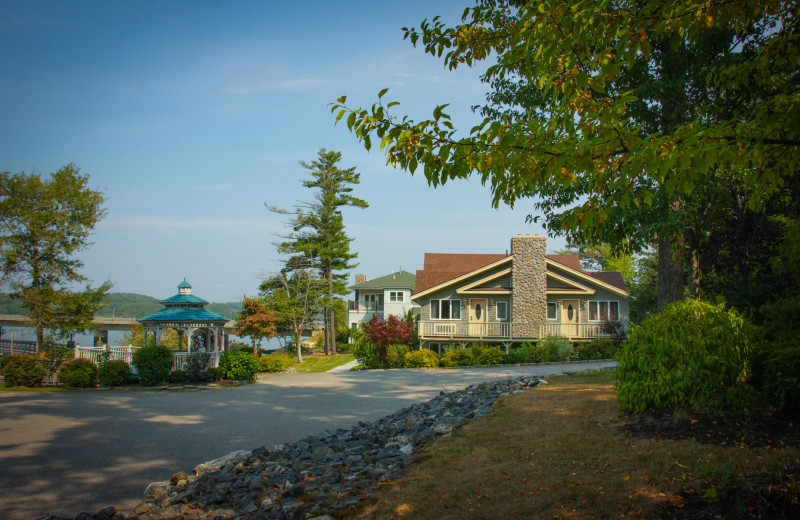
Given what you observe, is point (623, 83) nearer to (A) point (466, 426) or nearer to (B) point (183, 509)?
(A) point (466, 426)

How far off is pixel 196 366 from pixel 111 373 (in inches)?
122

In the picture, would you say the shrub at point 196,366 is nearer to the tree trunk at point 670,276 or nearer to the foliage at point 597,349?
the tree trunk at point 670,276

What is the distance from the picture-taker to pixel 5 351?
28.0 m

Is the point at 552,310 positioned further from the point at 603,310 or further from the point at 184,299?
the point at 184,299

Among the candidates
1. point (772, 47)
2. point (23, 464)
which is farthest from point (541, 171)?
point (23, 464)

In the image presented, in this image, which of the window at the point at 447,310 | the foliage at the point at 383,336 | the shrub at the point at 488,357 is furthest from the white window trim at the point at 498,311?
the foliage at the point at 383,336

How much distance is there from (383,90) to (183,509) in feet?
16.4

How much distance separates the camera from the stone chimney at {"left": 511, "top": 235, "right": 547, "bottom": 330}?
29.7 metres

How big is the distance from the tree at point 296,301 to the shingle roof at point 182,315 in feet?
37.6

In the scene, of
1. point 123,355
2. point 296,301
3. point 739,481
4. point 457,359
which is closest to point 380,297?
point 296,301

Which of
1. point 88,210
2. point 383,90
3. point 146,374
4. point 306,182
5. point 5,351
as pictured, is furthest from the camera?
point 306,182

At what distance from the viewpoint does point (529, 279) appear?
30188 millimetres

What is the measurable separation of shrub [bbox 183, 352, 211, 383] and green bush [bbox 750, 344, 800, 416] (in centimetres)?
1938

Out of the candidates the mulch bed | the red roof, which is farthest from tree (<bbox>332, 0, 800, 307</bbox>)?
the red roof
